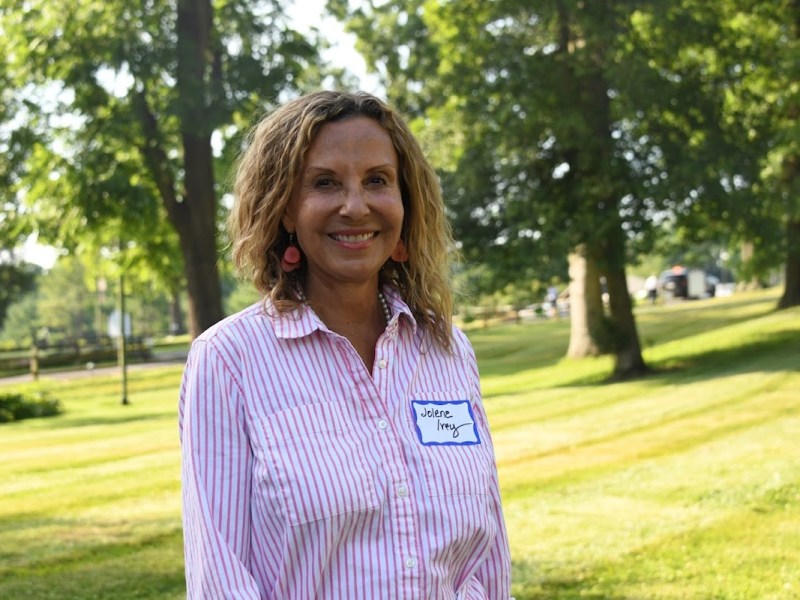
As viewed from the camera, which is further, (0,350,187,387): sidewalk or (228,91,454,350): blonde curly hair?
(0,350,187,387): sidewalk

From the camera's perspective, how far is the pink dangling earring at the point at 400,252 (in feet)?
9.90

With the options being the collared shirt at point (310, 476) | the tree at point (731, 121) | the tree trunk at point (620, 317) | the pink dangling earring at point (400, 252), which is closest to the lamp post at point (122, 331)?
the tree trunk at point (620, 317)

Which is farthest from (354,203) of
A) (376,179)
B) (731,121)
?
(731,121)

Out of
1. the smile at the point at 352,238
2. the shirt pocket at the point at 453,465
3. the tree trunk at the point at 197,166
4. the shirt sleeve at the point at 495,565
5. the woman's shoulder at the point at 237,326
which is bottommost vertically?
the shirt sleeve at the point at 495,565

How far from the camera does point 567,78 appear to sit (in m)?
21.6

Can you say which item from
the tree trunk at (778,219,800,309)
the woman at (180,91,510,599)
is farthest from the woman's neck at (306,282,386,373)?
the tree trunk at (778,219,800,309)

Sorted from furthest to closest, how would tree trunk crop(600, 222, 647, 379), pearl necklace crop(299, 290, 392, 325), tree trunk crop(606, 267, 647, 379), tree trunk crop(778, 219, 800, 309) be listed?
1. tree trunk crop(778, 219, 800, 309)
2. tree trunk crop(606, 267, 647, 379)
3. tree trunk crop(600, 222, 647, 379)
4. pearl necklace crop(299, 290, 392, 325)

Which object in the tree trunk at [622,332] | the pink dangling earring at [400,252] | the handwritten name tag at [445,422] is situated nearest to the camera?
the handwritten name tag at [445,422]

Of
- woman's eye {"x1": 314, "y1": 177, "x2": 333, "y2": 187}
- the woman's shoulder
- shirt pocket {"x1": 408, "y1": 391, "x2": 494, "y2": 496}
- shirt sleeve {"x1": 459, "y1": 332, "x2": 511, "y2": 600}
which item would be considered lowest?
shirt sleeve {"x1": 459, "y1": 332, "x2": 511, "y2": 600}

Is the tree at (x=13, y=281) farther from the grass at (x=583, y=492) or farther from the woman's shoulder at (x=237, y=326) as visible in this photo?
the woman's shoulder at (x=237, y=326)

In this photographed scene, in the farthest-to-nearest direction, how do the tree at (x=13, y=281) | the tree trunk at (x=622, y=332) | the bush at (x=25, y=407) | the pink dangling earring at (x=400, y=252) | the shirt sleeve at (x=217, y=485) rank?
the tree at (x=13, y=281) → the tree trunk at (x=622, y=332) → the bush at (x=25, y=407) → the pink dangling earring at (x=400, y=252) → the shirt sleeve at (x=217, y=485)

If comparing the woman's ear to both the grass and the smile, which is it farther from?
the grass

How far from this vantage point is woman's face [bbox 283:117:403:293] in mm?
2684

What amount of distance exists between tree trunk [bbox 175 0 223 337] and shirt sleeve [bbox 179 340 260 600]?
19291 millimetres
